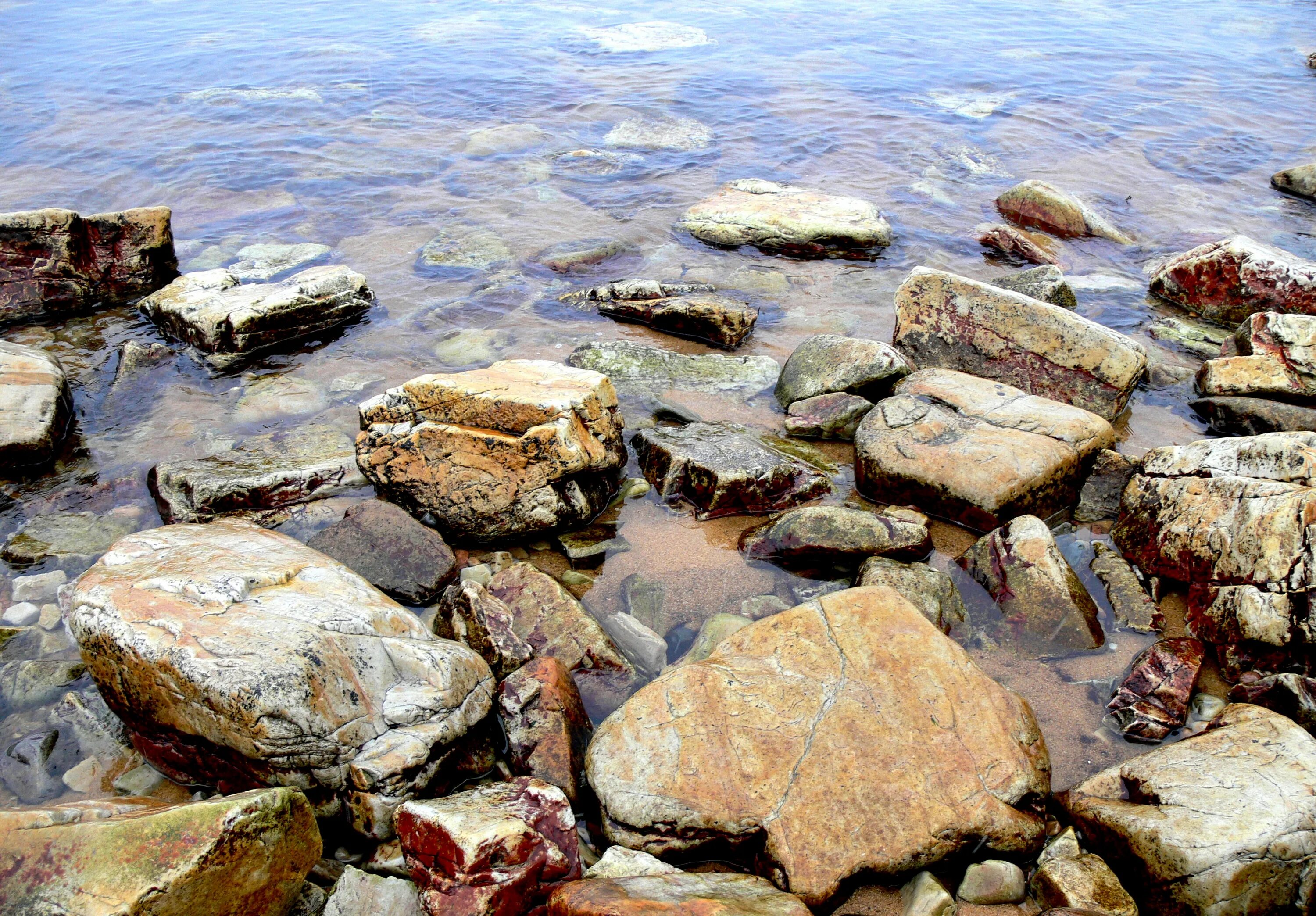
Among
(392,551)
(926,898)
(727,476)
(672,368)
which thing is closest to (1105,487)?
(727,476)

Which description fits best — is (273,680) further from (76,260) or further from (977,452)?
(76,260)

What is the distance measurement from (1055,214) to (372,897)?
8956mm

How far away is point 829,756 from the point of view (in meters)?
3.01

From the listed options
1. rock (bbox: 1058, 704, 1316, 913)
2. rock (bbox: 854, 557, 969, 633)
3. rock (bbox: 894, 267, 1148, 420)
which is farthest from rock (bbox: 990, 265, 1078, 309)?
rock (bbox: 1058, 704, 1316, 913)

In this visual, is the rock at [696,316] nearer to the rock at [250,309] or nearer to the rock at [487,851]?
the rock at [250,309]

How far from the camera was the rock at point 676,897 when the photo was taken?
7.95 feet

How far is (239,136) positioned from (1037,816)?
1202 centimetres

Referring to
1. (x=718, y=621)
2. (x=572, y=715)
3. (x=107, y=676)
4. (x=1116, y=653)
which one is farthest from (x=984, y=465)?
(x=107, y=676)

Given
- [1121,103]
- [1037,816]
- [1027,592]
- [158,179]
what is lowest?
[1037,816]

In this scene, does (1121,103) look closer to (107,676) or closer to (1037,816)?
(1037,816)

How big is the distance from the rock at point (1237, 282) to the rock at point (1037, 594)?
4.37m

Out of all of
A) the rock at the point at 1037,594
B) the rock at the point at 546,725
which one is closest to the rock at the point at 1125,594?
the rock at the point at 1037,594

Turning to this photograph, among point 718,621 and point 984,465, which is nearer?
point 718,621

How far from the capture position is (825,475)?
4.84 metres
